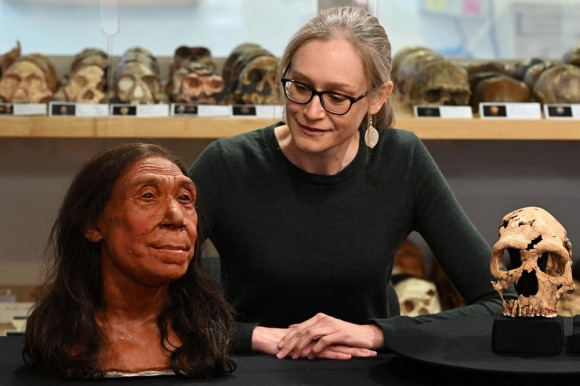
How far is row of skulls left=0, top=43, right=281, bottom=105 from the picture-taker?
322 cm

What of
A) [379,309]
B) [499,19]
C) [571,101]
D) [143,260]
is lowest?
[379,309]

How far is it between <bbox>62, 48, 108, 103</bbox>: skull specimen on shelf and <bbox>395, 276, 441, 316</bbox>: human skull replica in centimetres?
115

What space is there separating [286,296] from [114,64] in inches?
55.5

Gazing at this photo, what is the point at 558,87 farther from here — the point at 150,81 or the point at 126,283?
the point at 126,283

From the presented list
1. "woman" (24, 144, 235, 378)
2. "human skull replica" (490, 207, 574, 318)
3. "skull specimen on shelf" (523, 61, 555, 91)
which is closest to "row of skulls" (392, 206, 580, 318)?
"human skull replica" (490, 207, 574, 318)

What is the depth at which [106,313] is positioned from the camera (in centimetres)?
174

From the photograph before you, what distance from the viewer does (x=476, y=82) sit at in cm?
341

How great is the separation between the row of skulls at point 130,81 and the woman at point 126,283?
1.49 m

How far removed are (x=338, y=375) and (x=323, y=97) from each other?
1.81ft

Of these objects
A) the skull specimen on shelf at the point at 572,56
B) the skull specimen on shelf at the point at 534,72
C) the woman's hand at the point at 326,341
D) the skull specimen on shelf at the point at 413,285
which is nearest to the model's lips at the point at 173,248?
the woman's hand at the point at 326,341

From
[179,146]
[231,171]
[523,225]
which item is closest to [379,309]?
[231,171]

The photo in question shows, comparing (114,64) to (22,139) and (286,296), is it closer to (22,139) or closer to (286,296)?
(22,139)

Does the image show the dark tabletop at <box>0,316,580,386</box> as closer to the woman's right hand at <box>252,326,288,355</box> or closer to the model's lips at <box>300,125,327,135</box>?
the woman's right hand at <box>252,326,288,355</box>

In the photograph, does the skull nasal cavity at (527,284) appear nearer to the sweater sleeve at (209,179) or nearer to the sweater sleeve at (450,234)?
the sweater sleeve at (450,234)
